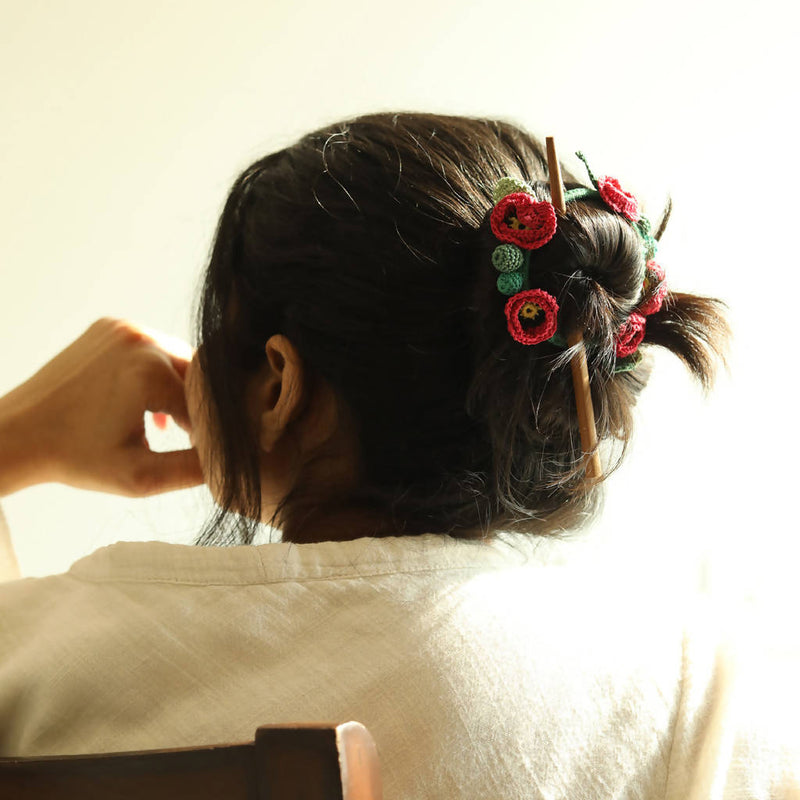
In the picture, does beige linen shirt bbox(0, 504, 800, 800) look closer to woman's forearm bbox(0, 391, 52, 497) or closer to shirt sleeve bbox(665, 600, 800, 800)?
shirt sleeve bbox(665, 600, 800, 800)

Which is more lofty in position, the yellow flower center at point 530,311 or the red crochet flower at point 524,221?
the red crochet flower at point 524,221

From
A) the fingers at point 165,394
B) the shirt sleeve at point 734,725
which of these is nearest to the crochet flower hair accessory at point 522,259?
the shirt sleeve at point 734,725

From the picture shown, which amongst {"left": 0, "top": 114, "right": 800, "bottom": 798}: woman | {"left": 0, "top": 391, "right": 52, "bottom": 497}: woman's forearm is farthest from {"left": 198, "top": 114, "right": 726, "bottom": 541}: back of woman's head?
{"left": 0, "top": 391, "right": 52, "bottom": 497}: woman's forearm

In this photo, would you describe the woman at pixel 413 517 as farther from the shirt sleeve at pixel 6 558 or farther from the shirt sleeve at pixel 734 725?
the shirt sleeve at pixel 6 558

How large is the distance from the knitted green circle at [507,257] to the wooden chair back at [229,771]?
328mm

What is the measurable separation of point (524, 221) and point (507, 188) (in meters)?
0.04

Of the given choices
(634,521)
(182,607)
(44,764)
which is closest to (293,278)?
(182,607)

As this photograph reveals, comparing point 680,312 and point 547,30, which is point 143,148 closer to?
point 547,30

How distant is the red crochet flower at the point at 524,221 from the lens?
24.7 inches

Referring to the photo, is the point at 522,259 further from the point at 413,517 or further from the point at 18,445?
the point at 18,445

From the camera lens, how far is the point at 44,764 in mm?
440

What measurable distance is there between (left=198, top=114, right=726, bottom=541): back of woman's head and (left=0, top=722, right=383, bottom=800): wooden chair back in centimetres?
29

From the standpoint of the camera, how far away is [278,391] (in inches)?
28.0

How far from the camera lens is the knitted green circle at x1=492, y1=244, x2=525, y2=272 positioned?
63cm
